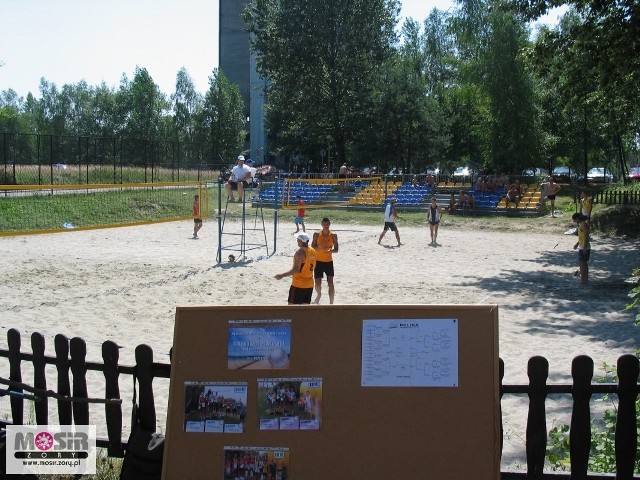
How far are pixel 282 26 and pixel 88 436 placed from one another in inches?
1764

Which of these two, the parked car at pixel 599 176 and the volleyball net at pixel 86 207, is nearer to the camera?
the volleyball net at pixel 86 207

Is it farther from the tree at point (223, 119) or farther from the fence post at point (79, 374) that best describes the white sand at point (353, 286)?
the tree at point (223, 119)

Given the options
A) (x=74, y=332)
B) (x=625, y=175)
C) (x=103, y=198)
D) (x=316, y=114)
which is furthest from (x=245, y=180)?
(x=625, y=175)

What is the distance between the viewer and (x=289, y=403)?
3.70 meters

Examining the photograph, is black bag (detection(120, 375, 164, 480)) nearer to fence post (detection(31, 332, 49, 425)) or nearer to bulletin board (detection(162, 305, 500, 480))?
bulletin board (detection(162, 305, 500, 480))

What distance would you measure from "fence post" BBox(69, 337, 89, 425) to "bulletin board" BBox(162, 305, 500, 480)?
1199mm

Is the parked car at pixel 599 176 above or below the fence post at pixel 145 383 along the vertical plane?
above

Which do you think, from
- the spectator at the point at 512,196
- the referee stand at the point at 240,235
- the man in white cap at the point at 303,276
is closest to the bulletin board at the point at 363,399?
the man in white cap at the point at 303,276

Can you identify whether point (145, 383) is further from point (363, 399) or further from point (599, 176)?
point (599, 176)

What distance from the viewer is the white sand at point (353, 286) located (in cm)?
945

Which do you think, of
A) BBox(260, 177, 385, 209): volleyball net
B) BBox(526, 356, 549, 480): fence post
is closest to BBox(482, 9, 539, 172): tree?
BBox(260, 177, 385, 209): volleyball net

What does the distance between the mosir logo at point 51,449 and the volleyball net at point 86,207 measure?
18003mm

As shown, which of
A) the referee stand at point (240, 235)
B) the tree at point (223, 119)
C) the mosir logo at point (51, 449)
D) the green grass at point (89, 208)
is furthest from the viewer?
the tree at point (223, 119)

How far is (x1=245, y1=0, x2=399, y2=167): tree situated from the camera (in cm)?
4662
